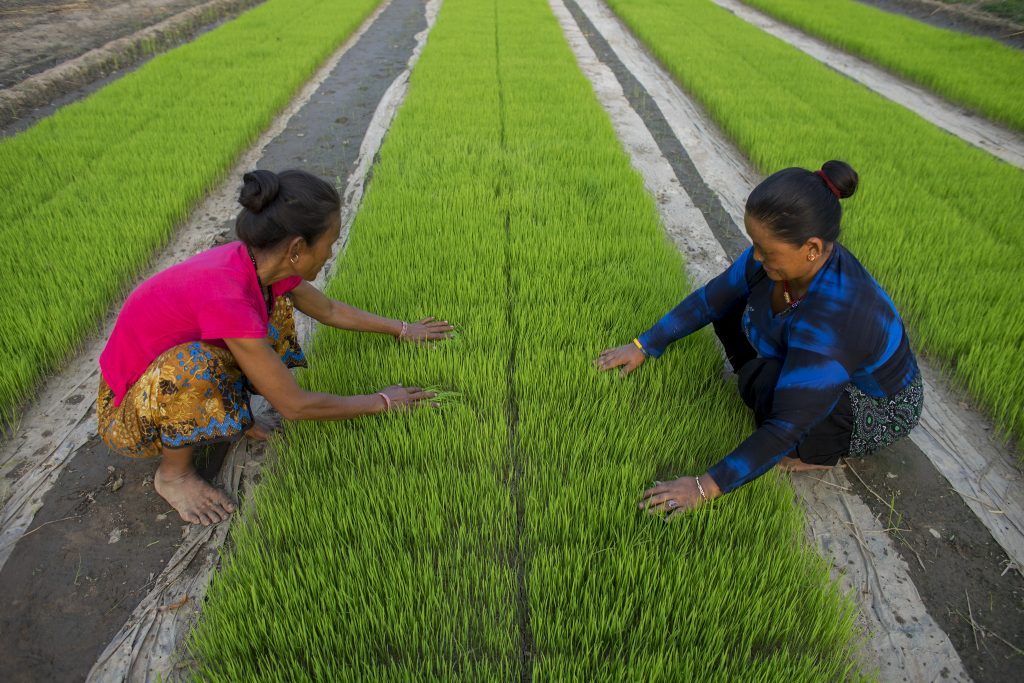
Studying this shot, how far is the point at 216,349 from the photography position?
1.59m

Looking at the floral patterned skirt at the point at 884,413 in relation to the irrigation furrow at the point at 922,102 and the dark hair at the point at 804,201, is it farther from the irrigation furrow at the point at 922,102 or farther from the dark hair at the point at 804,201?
the irrigation furrow at the point at 922,102

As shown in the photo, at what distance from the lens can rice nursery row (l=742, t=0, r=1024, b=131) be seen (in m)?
5.19

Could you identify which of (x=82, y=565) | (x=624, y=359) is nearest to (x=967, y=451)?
(x=624, y=359)

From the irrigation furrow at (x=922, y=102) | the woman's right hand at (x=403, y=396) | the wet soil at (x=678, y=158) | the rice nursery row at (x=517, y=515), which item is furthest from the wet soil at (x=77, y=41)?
the irrigation furrow at (x=922, y=102)

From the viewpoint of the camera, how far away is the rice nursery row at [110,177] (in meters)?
2.28

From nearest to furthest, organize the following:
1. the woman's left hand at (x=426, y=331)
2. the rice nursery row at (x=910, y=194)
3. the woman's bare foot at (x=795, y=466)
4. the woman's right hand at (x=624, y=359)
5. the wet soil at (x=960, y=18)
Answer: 1. the woman's bare foot at (x=795, y=466)
2. the woman's right hand at (x=624, y=359)
3. the woman's left hand at (x=426, y=331)
4. the rice nursery row at (x=910, y=194)
5. the wet soil at (x=960, y=18)

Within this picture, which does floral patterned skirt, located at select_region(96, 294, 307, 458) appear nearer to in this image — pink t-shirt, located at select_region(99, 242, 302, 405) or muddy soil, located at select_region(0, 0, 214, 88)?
pink t-shirt, located at select_region(99, 242, 302, 405)

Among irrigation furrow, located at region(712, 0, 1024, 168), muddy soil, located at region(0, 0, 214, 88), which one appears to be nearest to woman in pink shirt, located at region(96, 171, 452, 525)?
irrigation furrow, located at region(712, 0, 1024, 168)

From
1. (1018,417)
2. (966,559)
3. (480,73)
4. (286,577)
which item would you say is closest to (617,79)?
(480,73)

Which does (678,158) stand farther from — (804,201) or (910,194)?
(804,201)

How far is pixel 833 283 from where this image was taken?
1.41 m

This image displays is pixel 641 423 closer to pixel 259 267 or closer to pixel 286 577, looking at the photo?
pixel 286 577

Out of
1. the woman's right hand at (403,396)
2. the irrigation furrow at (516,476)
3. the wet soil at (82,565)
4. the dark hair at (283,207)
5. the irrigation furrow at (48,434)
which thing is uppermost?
the dark hair at (283,207)

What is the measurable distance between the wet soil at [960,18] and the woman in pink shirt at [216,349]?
375 inches
